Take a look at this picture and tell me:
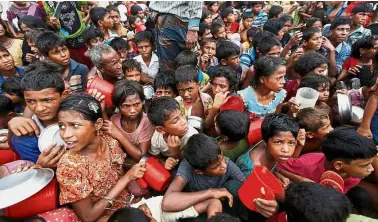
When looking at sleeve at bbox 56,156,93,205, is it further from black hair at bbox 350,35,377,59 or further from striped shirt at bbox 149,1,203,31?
black hair at bbox 350,35,377,59

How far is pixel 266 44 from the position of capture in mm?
3807

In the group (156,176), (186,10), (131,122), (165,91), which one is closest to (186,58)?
(186,10)

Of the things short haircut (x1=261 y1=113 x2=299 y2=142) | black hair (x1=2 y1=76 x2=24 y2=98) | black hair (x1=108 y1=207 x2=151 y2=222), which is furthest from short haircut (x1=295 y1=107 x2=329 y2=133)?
black hair (x1=2 y1=76 x2=24 y2=98)

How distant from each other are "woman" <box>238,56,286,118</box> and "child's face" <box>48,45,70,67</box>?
1931 mm

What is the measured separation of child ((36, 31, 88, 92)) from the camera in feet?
10.5

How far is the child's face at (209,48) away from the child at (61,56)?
167 centimetres

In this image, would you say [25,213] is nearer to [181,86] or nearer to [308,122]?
[181,86]

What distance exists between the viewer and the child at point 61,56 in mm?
3203

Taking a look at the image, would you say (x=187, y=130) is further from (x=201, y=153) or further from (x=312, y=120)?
(x=312, y=120)

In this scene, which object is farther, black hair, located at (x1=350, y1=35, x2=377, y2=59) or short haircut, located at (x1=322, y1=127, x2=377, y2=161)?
black hair, located at (x1=350, y1=35, x2=377, y2=59)

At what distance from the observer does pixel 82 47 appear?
464 centimetres

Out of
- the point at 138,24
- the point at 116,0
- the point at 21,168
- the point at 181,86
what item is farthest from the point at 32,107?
the point at 116,0

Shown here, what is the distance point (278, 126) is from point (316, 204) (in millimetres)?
748

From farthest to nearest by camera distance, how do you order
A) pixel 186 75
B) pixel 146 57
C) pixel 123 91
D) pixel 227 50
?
pixel 146 57 < pixel 227 50 < pixel 186 75 < pixel 123 91
